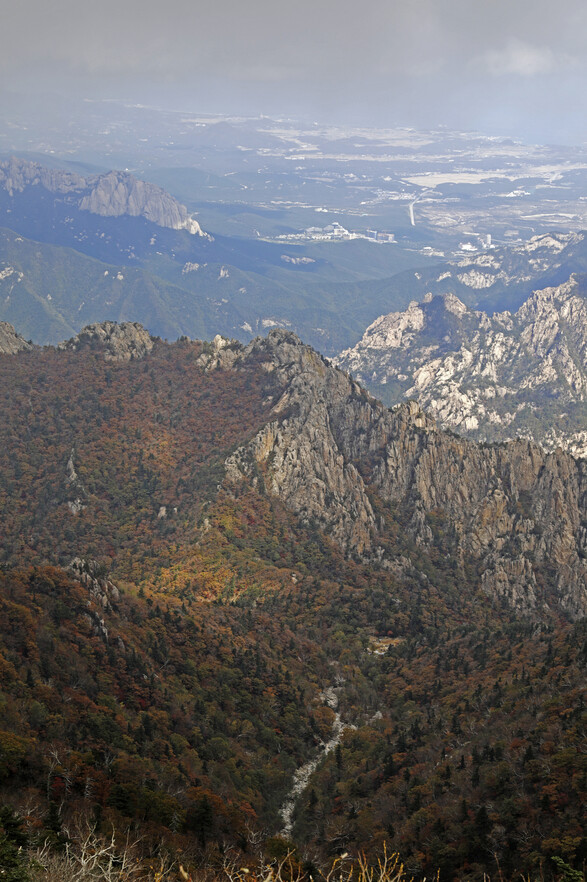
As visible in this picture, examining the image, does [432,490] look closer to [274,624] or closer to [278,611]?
[278,611]

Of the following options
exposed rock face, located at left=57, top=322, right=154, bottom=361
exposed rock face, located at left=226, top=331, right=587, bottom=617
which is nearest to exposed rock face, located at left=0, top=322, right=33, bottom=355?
exposed rock face, located at left=57, top=322, right=154, bottom=361

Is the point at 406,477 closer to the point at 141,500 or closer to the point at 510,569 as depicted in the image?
the point at 510,569

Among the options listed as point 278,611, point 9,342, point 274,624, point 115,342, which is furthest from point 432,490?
point 9,342

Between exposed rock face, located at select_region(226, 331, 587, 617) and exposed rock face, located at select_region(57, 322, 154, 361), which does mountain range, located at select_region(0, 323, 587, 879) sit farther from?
exposed rock face, located at select_region(57, 322, 154, 361)

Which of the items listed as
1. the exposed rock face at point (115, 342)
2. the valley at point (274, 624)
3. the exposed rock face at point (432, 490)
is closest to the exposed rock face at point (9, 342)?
the valley at point (274, 624)

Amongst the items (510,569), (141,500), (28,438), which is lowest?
(510,569)

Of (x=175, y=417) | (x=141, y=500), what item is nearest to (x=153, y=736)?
(x=141, y=500)

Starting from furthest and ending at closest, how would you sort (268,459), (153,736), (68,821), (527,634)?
(268,459)
(527,634)
(153,736)
(68,821)

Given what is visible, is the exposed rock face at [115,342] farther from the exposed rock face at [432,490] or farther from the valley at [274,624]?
the exposed rock face at [432,490]
